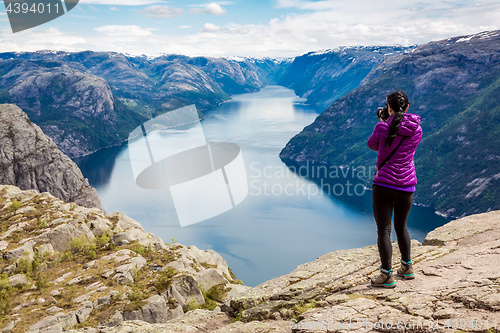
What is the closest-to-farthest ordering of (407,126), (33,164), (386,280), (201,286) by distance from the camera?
1. (407,126)
2. (386,280)
3. (201,286)
4. (33,164)

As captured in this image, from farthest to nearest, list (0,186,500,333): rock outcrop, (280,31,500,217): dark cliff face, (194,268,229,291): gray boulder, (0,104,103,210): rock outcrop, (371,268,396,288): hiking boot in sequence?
(280,31,500,217): dark cliff face < (0,104,103,210): rock outcrop < (194,268,229,291): gray boulder < (371,268,396,288): hiking boot < (0,186,500,333): rock outcrop

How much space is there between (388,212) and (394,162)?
898 mm

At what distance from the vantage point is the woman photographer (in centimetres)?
564

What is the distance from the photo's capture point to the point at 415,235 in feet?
286

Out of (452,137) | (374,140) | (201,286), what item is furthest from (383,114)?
(452,137)

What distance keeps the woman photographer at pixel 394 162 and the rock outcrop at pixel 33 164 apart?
67.7 meters

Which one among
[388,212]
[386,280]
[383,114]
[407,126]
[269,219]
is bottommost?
[269,219]

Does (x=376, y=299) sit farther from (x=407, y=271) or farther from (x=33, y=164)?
(x=33, y=164)

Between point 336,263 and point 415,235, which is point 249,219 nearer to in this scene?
point 415,235

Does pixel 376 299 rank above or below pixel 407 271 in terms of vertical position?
below

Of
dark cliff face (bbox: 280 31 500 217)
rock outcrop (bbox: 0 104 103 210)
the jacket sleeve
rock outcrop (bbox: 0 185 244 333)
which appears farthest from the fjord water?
the jacket sleeve

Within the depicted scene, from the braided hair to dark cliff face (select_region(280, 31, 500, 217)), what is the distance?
406 feet

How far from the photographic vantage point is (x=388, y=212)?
5.91 m

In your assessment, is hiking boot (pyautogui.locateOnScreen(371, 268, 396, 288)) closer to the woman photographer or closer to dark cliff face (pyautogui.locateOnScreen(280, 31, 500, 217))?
the woman photographer
